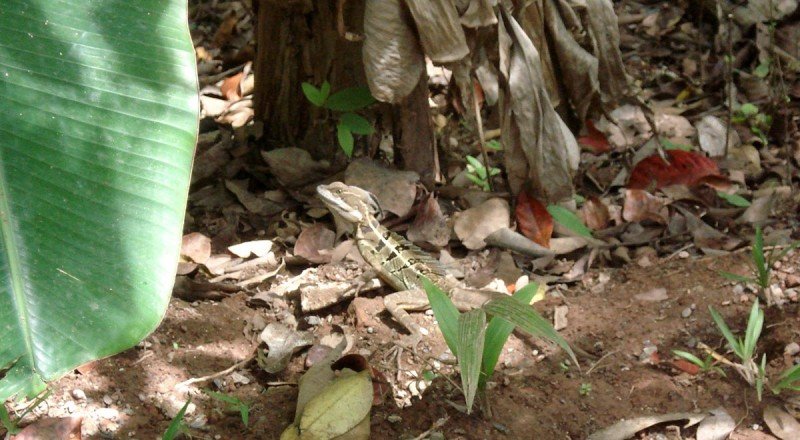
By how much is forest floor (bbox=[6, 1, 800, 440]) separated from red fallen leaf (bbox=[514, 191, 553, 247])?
16cm

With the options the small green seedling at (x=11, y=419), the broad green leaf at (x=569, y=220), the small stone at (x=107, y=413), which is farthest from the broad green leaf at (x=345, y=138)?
the small green seedling at (x=11, y=419)

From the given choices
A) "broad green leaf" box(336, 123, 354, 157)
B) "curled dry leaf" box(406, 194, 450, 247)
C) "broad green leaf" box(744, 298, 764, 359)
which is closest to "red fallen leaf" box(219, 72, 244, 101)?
"broad green leaf" box(336, 123, 354, 157)

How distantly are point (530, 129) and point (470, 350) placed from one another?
74.9 inches

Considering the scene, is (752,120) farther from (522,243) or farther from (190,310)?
(190,310)

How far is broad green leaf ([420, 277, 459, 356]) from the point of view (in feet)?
9.94

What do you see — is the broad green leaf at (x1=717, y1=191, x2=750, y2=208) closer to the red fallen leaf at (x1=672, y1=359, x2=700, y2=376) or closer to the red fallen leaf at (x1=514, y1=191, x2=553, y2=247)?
the red fallen leaf at (x1=514, y1=191, x2=553, y2=247)

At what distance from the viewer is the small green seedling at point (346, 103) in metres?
4.39

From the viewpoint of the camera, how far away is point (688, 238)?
4.53 m

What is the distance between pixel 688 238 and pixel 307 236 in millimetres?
2068

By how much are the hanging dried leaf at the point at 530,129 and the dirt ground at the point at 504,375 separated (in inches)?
29.3

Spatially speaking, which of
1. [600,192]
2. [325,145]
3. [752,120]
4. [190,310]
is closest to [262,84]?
[325,145]

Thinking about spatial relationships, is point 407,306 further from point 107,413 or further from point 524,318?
point 107,413

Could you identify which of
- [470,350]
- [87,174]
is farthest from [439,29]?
[87,174]

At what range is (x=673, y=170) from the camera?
4.95m
